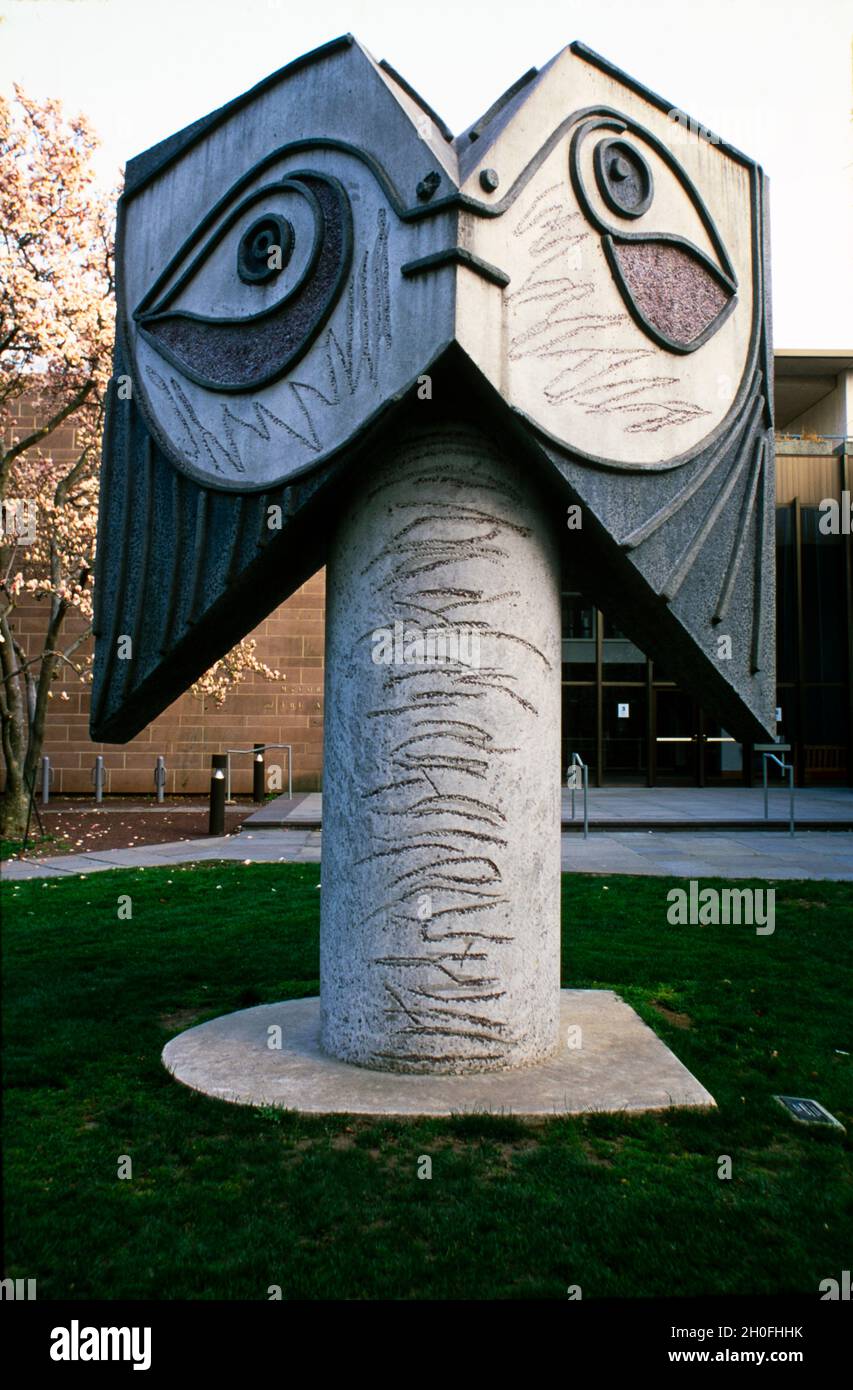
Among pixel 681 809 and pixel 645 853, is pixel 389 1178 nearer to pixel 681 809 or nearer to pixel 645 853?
pixel 645 853

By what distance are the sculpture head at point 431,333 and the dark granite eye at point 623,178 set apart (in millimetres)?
12

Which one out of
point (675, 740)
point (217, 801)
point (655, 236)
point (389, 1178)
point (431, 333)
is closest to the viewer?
point (389, 1178)

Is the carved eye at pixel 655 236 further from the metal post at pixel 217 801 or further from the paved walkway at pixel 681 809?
the paved walkway at pixel 681 809

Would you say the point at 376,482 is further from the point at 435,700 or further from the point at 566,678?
the point at 566,678

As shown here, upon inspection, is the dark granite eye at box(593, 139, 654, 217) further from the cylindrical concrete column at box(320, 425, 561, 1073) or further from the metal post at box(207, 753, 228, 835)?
the metal post at box(207, 753, 228, 835)

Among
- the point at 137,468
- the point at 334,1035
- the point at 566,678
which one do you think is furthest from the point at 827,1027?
the point at 566,678

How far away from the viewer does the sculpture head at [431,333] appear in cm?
377

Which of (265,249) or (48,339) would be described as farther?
(48,339)

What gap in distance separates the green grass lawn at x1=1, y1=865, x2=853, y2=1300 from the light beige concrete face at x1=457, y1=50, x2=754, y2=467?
250 centimetres

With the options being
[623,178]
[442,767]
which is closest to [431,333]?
[623,178]

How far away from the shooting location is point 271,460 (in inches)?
158

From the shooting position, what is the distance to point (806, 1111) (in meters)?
3.97

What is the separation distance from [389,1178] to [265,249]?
3443mm
